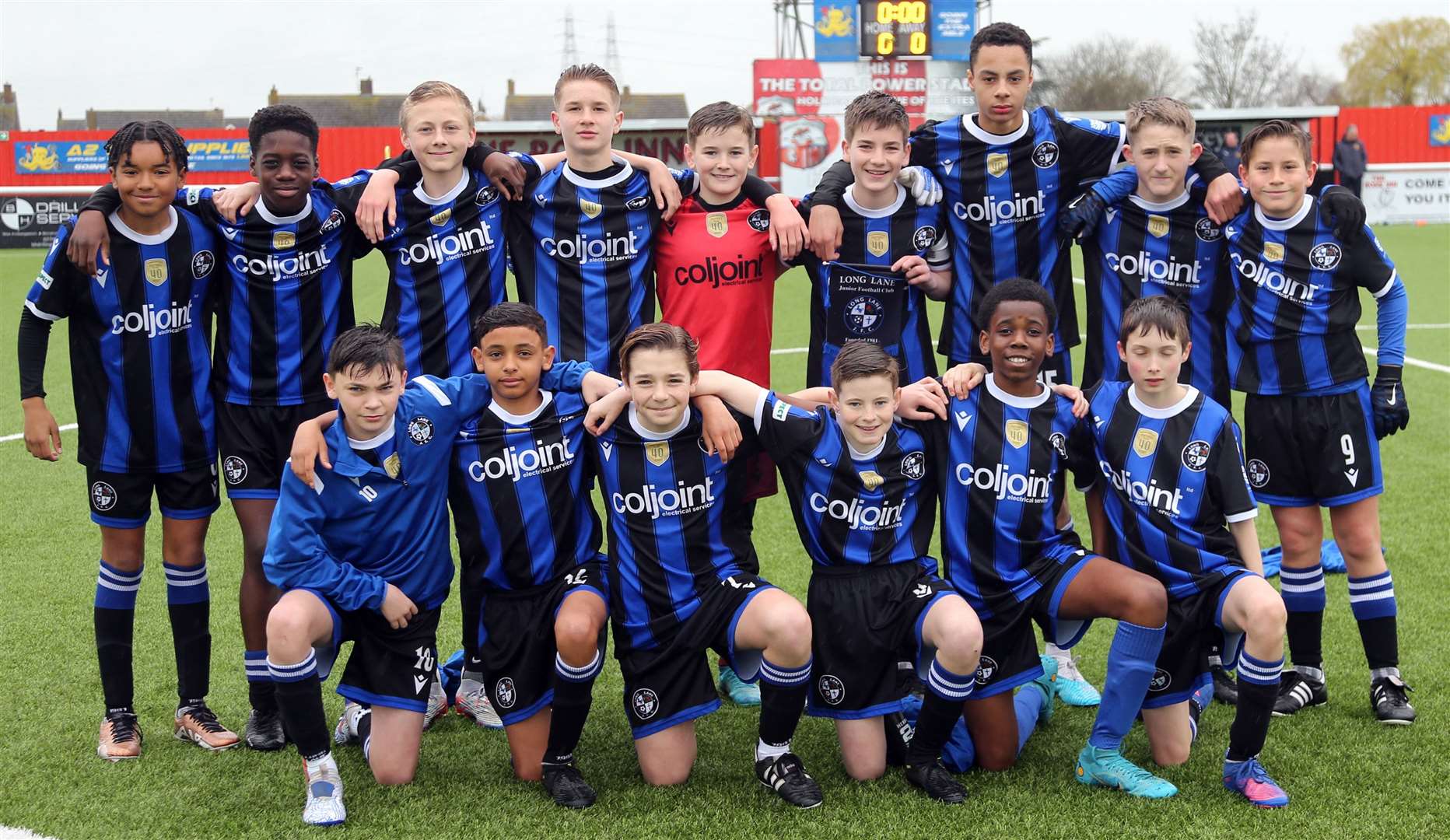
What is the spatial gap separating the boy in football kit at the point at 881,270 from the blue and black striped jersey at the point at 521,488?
1042 mm

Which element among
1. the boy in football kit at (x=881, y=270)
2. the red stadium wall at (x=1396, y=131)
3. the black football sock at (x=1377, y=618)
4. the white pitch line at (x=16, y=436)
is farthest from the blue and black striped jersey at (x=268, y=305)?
the red stadium wall at (x=1396, y=131)

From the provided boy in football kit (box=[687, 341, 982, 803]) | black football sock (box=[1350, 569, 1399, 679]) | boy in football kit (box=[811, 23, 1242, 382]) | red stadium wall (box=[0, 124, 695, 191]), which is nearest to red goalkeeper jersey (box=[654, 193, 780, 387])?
boy in football kit (box=[811, 23, 1242, 382])

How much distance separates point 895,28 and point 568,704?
1060 inches

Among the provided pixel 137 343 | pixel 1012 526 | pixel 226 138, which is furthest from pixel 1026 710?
pixel 226 138

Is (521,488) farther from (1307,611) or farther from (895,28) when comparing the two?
(895,28)

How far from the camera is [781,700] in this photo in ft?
11.0

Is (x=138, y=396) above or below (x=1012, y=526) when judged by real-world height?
above

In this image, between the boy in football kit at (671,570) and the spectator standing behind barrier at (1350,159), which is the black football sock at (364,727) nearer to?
the boy in football kit at (671,570)

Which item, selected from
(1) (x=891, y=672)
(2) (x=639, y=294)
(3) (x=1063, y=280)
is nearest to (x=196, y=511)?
(2) (x=639, y=294)

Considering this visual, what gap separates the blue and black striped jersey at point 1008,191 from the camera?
4.24m

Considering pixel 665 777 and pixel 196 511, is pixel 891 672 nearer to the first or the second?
pixel 665 777

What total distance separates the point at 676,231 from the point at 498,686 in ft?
5.23

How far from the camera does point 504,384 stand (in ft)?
11.6

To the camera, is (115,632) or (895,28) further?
(895,28)
